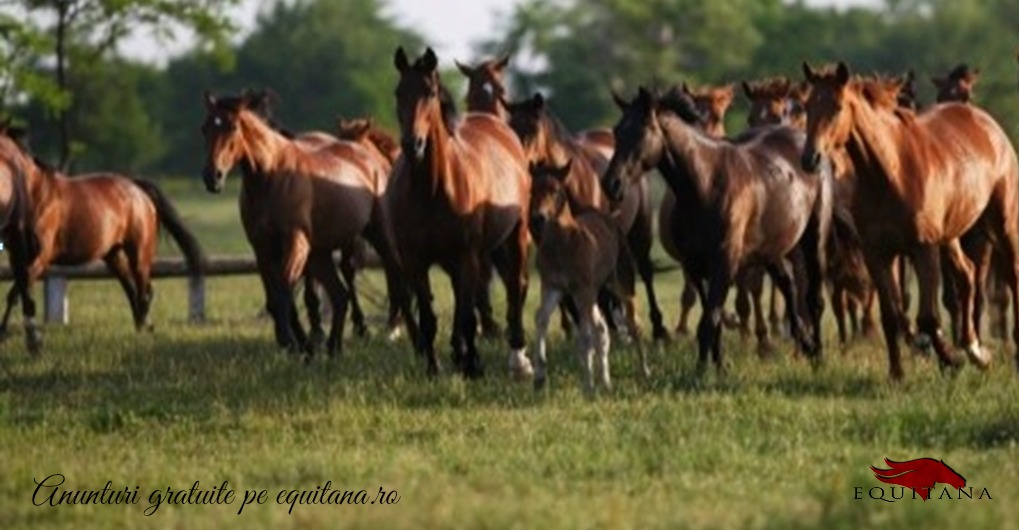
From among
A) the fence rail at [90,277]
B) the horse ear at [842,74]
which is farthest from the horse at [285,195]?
the fence rail at [90,277]

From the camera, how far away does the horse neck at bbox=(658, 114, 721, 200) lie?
14.7 metres

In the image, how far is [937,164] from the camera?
14.5m

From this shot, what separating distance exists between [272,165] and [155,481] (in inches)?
281

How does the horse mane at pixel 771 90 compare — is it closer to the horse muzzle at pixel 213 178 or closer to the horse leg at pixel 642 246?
the horse leg at pixel 642 246

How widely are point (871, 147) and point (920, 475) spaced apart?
4.37m

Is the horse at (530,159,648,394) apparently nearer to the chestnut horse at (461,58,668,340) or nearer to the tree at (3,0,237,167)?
the chestnut horse at (461,58,668,340)

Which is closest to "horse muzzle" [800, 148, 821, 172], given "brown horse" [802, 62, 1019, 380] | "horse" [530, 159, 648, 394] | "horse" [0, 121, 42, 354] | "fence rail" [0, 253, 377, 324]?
"brown horse" [802, 62, 1019, 380]

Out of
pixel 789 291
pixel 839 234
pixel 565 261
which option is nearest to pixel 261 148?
pixel 565 261

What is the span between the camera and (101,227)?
2105cm

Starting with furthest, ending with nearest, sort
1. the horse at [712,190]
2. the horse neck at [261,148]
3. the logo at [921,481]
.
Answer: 1. the horse neck at [261,148]
2. the horse at [712,190]
3. the logo at [921,481]

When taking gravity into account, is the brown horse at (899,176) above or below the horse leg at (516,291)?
above

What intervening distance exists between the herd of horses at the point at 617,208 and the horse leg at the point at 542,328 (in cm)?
2

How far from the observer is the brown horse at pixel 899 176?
1395 cm

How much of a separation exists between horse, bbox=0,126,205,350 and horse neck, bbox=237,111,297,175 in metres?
2.95
